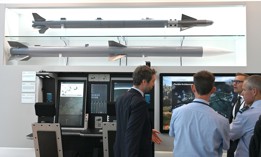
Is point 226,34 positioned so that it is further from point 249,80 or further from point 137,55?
point 249,80

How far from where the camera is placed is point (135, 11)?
425 cm

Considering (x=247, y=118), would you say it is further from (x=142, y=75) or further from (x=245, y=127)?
(x=142, y=75)

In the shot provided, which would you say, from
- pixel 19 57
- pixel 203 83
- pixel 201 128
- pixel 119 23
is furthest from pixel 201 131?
pixel 19 57

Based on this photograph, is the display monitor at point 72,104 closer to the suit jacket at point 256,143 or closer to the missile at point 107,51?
the missile at point 107,51

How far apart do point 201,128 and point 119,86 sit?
2.04 meters

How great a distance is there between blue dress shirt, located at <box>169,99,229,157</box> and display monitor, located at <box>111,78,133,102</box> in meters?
1.88

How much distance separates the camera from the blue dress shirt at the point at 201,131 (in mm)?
1990

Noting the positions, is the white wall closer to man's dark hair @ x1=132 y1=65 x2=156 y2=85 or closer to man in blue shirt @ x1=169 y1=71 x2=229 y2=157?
man's dark hair @ x1=132 y1=65 x2=156 y2=85

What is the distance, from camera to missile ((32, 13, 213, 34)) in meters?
3.96

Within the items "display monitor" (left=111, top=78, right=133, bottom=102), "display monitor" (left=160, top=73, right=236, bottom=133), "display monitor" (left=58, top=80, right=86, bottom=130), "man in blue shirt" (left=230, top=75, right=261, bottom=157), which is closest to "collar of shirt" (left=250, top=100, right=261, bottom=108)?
"man in blue shirt" (left=230, top=75, right=261, bottom=157)

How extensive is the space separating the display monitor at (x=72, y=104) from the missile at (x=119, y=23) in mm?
788

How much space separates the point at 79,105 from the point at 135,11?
1.49m

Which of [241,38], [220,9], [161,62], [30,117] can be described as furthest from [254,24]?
[30,117]

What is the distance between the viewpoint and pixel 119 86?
3.94 m
